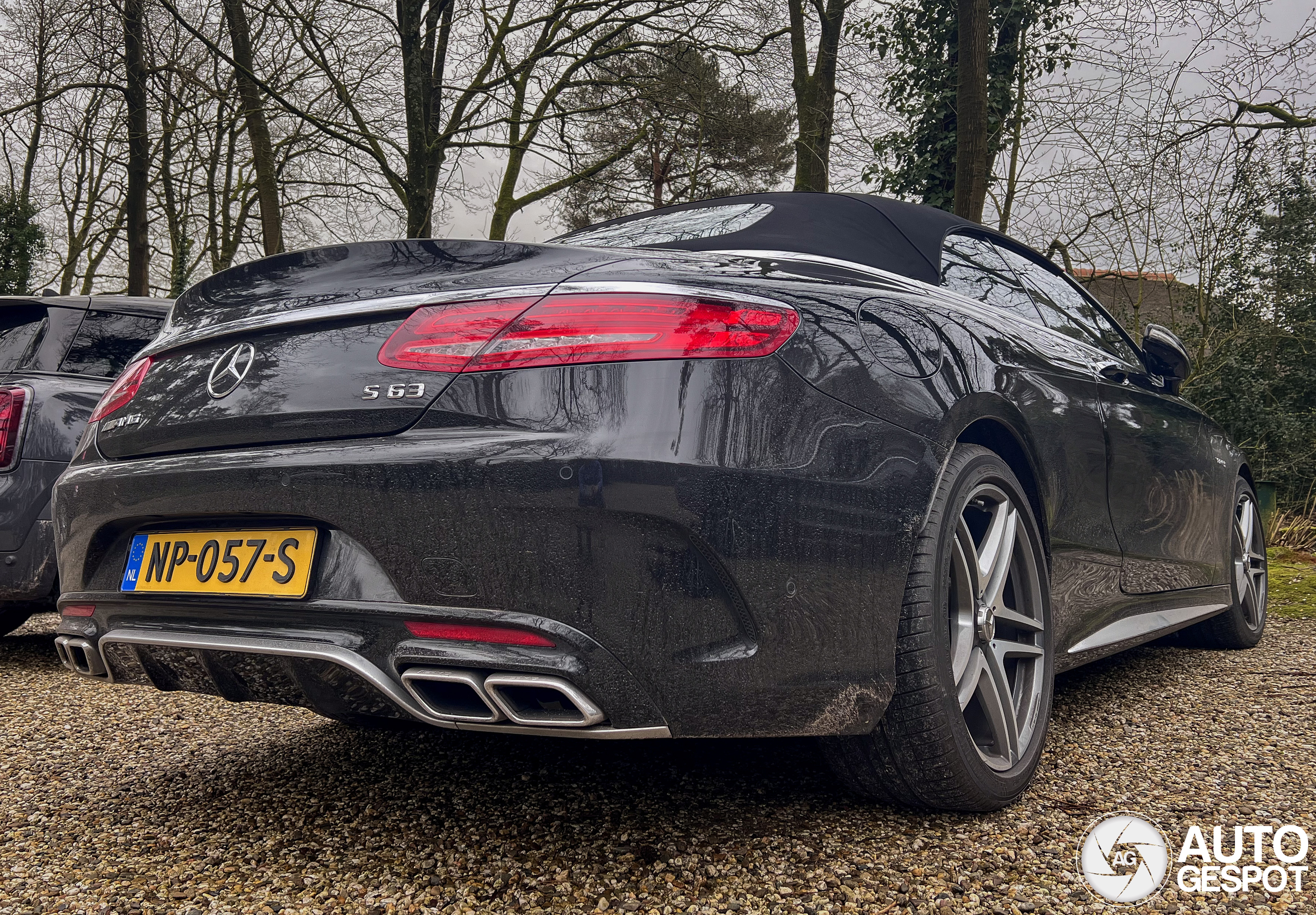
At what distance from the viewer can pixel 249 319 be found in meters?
2.01

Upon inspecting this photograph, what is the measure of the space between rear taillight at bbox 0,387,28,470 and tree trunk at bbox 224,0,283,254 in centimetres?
651

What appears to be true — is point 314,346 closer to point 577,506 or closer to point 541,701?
point 577,506

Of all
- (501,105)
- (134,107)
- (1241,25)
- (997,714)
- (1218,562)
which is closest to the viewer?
Answer: (997,714)

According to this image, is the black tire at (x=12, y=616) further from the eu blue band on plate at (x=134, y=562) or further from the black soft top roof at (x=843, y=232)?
the black soft top roof at (x=843, y=232)

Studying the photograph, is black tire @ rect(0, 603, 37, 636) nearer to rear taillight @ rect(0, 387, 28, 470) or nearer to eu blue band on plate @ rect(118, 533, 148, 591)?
rear taillight @ rect(0, 387, 28, 470)

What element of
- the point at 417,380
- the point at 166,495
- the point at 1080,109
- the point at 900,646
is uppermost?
the point at 1080,109

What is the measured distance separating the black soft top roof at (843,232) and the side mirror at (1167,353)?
1182 millimetres

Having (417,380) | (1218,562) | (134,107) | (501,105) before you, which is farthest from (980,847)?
(134,107)

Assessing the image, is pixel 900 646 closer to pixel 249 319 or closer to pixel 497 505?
pixel 497 505

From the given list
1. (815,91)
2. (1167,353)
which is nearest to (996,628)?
(1167,353)

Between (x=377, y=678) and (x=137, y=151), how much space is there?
1273 cm

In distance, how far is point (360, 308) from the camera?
6.13ft

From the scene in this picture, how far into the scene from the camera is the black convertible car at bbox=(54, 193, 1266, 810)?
1651 mm

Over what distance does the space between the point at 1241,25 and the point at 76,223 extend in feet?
70.0
